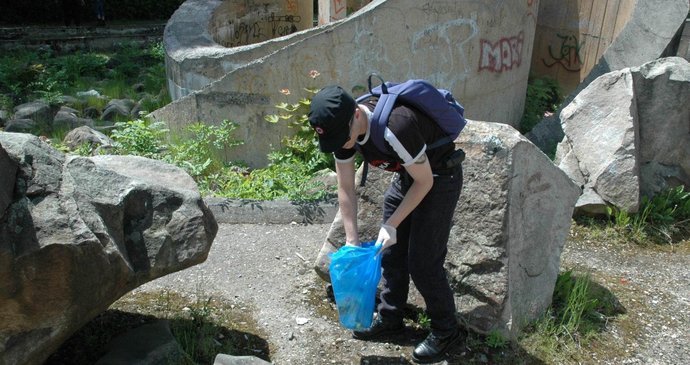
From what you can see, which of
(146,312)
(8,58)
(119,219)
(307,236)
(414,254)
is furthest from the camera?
(8,58)

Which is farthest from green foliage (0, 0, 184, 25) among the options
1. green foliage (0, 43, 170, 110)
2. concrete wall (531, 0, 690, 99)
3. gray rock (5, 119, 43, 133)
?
concrete wall (531, 0, 690, 99)

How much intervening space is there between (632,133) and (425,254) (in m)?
2.94

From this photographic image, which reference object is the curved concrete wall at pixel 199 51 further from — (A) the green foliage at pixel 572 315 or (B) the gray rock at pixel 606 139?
(A) the green foliage at pixel 572 315

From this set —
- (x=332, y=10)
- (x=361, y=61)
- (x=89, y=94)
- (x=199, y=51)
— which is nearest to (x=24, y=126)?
(x=89, y=94)

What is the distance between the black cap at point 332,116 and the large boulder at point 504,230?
1.20 metres

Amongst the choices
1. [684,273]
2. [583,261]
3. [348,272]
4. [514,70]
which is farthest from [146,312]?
[514,70]

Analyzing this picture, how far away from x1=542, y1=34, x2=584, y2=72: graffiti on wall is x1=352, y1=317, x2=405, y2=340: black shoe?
6.66 m

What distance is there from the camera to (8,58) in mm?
12453

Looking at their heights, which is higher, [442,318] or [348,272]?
[348,272]

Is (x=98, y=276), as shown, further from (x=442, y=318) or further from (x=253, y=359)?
(x=442, y=318)

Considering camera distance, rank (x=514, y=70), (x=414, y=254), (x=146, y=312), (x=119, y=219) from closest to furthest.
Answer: (x=119, y=219)
(x=414, y=254)
(x=146, y=312)
(x=514, y=70)

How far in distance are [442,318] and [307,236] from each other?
1842mm

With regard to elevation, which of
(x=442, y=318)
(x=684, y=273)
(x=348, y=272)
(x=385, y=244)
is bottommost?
(x=684, y=273)

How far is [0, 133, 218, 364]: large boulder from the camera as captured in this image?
2.69 metres
